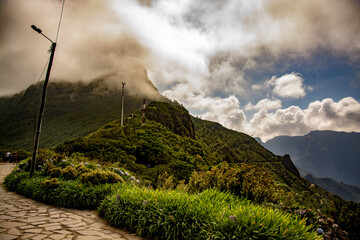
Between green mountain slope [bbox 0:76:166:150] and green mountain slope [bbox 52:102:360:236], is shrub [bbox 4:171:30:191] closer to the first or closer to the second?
green mountain slope [bbox 52:102:360:236]

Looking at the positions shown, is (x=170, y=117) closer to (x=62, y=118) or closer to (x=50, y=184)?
(x=50, y=184)

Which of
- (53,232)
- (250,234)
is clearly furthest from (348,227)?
(53,232)

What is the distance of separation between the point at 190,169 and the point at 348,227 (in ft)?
43.2

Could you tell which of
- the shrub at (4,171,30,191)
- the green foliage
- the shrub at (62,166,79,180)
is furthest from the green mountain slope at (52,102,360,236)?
the shrub at (4,171,30,191)

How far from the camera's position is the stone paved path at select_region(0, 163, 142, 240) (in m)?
3.77

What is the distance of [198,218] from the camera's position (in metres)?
3.58

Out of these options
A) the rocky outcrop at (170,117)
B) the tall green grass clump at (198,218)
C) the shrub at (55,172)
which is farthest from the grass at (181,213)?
the rocky outcrop at (170,117)

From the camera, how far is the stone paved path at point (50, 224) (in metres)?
3.77

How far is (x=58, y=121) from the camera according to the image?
136500mm

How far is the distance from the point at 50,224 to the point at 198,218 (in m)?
3.46

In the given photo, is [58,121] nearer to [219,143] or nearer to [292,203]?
[219,143]

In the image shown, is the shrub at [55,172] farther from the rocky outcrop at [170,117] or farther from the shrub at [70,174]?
the rocky outcrop at [170,117]

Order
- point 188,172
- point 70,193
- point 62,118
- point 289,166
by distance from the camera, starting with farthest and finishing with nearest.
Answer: point 62,118 < point 289,166 < point 188,172 < point 70,193

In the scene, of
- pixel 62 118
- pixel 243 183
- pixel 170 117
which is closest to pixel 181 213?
pixel 243 183
